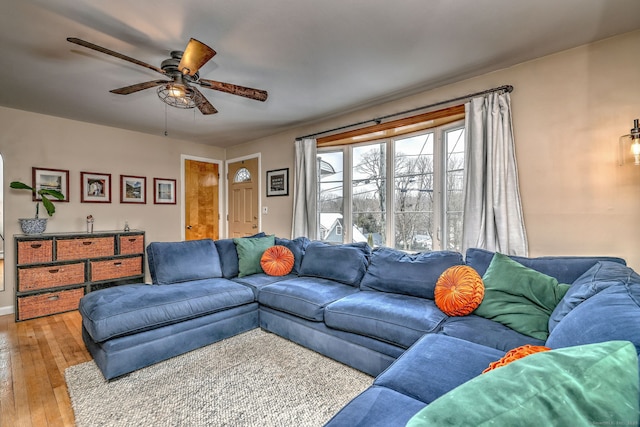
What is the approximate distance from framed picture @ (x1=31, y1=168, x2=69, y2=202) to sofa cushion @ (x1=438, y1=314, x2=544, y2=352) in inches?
188

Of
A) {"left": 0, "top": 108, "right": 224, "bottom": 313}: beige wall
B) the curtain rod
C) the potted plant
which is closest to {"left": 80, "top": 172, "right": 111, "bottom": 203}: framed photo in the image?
{"left": 0, "top": 108, "right": 224, "bottom": 313}: beige wall

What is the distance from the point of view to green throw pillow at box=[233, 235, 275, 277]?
10.8ft

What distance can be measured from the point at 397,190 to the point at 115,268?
12.7ft

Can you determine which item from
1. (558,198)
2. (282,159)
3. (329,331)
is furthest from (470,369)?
(282,159)

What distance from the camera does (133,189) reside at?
14.7 ft

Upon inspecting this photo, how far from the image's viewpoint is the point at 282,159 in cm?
462

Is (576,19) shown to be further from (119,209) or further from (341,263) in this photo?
(119,209)

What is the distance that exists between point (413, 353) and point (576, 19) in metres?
2.41

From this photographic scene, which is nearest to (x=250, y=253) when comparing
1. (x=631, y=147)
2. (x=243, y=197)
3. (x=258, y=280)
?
(x=258, y=280)

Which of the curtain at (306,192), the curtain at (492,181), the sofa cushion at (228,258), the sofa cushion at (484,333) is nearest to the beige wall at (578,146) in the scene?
the curtain at (492,181)

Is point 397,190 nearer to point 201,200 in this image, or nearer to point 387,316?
point 387,316

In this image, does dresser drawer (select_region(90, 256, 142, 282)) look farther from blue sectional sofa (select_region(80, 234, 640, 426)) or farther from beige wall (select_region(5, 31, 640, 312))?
beige wall (select_region(5, 31, 640, 312))

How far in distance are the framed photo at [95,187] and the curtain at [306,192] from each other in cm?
277

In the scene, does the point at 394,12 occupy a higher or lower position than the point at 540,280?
higher
